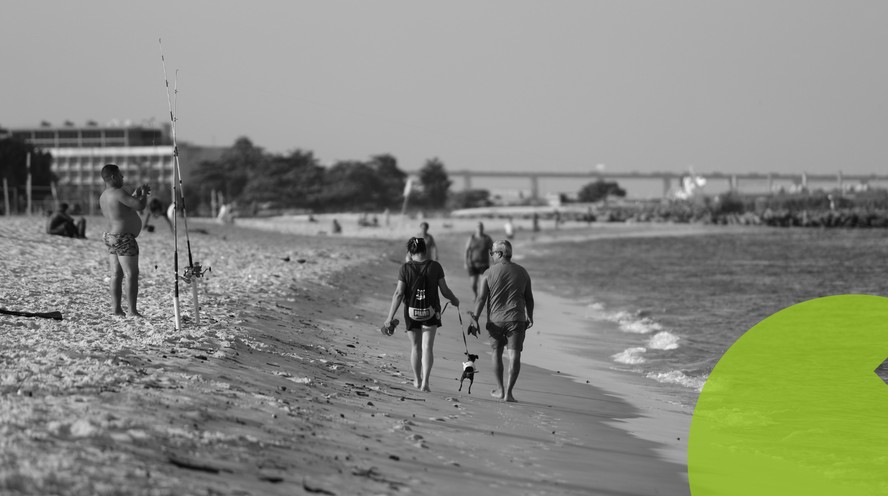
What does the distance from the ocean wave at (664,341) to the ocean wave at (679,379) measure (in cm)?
241

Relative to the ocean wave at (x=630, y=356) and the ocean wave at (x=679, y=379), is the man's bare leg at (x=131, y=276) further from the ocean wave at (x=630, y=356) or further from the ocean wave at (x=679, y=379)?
the ocean wave at (x=630, y=356)

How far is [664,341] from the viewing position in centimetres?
1499

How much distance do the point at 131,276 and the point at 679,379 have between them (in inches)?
243

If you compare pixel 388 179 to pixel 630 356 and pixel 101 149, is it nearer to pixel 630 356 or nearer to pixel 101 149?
pixel 101 149

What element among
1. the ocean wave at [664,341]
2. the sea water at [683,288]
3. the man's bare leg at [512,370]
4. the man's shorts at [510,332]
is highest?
the man's shorts at [510,332]

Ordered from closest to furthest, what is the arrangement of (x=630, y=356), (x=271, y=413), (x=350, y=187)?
(x=271, y=413) < (x=630, y=356) < (x=350, y=187)

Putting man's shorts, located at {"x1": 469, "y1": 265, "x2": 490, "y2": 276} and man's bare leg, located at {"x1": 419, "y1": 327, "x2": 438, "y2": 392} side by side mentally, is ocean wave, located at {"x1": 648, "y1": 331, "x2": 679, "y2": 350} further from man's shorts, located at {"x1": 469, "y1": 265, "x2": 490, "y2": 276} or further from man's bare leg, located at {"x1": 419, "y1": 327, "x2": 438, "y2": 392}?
man's bare leg, located at {"x1": 419, "y1": 327, "x2": 438, "y2": 392}

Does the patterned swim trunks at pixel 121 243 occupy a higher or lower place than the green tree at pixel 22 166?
lower

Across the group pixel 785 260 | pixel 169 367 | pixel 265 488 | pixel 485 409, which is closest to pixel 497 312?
pixel 485 409

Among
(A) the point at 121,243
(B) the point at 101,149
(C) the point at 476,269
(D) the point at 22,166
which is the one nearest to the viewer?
(A) the point at 121,243

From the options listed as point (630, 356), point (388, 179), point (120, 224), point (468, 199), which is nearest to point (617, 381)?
point (630, 356)

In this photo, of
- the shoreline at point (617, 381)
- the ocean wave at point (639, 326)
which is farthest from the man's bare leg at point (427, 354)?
the ocean wave at point (639, 326)

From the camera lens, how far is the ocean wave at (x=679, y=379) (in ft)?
37.1

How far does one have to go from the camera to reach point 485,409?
27.8 ft
